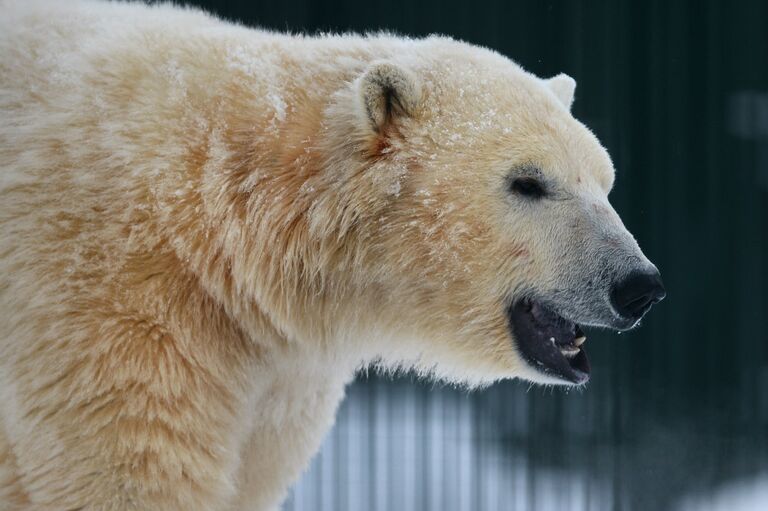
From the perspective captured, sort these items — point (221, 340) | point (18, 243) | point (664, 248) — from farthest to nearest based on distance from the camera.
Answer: point (664, 248) < point (221, 340) < point (18, 243)

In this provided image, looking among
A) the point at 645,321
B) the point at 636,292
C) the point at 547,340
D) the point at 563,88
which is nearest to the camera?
the point at 636,292

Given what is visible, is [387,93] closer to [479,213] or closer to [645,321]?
[479,213]

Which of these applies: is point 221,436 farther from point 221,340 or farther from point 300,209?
point 300,209

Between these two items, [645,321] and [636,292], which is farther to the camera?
[645,321]


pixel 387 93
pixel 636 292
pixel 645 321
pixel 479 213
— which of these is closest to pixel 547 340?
pixel 636 292

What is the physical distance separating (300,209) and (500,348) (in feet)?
2.52

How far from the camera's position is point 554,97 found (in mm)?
3287

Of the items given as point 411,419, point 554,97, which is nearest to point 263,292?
point 554,97

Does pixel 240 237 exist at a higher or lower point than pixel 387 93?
lower

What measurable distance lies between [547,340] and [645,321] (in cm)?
420

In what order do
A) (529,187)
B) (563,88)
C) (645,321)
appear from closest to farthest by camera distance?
(529,187), (563,88), (645,321)

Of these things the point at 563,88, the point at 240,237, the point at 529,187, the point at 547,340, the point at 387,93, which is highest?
the point at 563,88

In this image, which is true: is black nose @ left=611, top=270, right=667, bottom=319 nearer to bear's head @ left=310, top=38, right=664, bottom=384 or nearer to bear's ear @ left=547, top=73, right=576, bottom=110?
bear's head @ left=310, top=38, right=664, bottom=384

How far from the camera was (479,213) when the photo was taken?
304 centimetres
